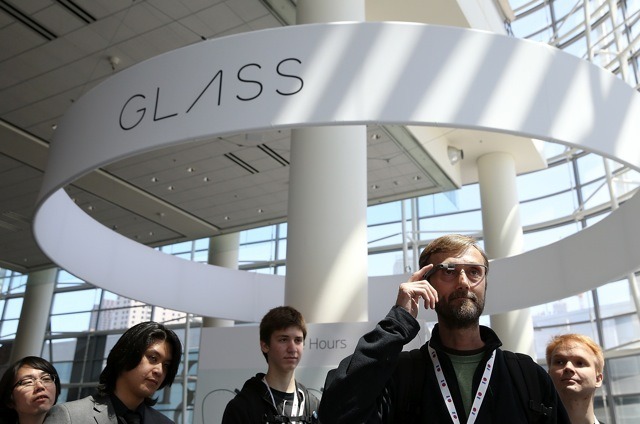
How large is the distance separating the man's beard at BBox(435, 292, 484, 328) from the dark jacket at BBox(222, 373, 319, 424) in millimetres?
1721

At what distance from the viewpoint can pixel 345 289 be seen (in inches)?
239

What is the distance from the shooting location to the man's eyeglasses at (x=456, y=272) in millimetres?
1757

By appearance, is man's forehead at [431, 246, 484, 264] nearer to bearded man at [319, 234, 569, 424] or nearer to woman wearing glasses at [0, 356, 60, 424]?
bearded man at [319, 234, 569, 424]

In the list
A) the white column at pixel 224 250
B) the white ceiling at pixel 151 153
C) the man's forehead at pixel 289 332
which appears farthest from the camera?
the white column at pixel 224 250

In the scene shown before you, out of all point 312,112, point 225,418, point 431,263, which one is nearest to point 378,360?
point 431,263

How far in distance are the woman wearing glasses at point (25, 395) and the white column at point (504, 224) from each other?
11383mm

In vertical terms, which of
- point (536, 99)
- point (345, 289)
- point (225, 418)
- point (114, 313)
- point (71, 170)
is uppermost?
point (114, 313)

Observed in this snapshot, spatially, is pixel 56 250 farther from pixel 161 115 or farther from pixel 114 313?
pixel 114 313

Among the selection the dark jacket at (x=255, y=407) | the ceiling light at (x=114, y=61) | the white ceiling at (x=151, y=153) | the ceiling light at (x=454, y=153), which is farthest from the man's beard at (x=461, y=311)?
the ceiling light at (x=454, y=153)

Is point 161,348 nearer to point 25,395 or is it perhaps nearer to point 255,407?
point 255,407

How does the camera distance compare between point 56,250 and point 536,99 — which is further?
point 56,250

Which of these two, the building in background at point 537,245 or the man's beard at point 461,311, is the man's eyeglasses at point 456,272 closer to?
the man's beard at point 461,311

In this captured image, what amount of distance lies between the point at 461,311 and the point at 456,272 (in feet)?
0.37

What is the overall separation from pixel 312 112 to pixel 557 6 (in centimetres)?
1646
